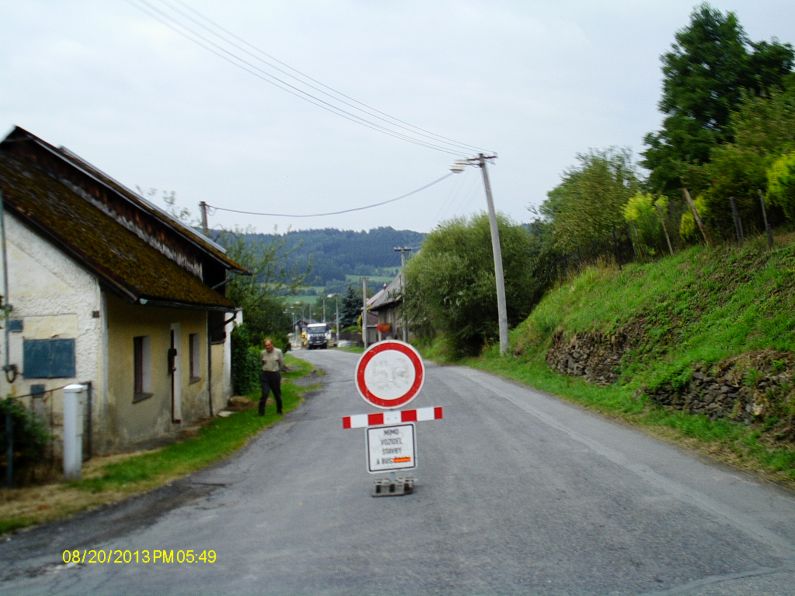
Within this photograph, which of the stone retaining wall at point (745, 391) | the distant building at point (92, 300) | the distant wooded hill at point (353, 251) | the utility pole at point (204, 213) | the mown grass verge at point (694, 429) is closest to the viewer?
the mown grass verge at point (694, 429)

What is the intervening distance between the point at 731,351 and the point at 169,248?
12.4 metres

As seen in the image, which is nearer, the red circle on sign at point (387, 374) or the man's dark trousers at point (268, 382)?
the red circle on sign at point (387, 374)

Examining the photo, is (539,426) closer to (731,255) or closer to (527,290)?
(731,255)

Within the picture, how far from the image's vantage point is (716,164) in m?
17.3

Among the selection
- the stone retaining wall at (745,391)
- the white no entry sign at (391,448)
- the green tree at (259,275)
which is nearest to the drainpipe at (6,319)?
the white no entry sign at (391,448)

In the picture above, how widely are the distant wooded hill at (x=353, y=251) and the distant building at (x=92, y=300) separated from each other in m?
134

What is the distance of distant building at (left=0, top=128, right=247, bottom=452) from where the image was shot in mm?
11328

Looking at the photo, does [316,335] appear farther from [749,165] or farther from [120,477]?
[120,477]

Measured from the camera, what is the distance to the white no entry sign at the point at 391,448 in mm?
7988

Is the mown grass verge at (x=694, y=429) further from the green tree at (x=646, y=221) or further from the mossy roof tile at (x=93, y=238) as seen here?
the mossy roof tile at (x=93, y=238)

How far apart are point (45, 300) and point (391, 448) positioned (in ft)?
22.3

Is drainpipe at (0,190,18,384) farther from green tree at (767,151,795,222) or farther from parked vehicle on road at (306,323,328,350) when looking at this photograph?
parked vehicle on road at (306,323,328,350)

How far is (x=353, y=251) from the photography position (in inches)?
6944

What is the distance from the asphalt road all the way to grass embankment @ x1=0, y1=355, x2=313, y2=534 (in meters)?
0.39
